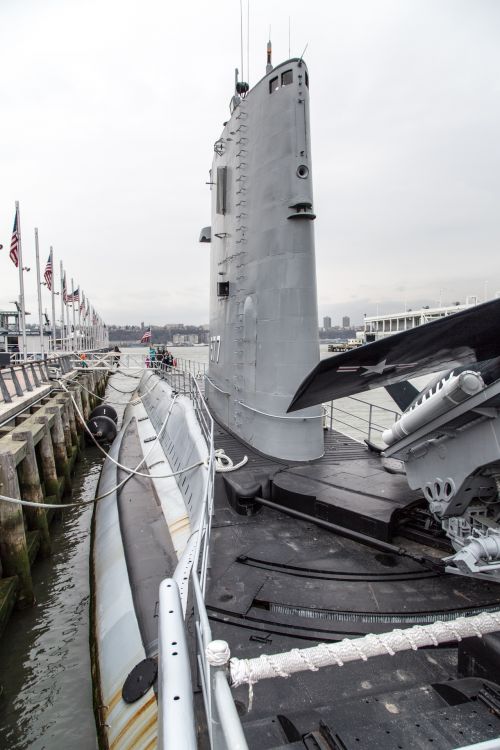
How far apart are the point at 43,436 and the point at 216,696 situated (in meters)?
10.7

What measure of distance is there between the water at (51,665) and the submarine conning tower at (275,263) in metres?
4.20

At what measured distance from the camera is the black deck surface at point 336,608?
264cm

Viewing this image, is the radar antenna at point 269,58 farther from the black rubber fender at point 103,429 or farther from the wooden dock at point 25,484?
the black rubber fender at point 103,429

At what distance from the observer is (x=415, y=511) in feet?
18.4

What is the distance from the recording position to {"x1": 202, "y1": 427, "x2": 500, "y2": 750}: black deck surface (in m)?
2.64

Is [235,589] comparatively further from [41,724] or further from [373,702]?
[41,724]

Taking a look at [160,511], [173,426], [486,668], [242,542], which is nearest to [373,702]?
[486,668]

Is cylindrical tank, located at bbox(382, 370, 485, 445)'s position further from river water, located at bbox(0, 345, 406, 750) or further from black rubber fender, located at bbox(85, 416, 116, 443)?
black rubber fender, located at bbox(85, 416, 116, 443)

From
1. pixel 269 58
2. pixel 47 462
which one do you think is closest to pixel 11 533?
pixel 47 462

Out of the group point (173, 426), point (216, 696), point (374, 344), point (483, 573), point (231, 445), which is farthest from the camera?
point (173, 426)

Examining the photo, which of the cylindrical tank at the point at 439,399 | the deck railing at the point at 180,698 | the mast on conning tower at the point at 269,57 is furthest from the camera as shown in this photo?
the mast on conning tower at the point at 269,57

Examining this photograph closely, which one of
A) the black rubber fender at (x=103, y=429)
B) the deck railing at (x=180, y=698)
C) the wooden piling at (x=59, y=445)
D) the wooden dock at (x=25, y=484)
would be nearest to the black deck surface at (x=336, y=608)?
the deck railing at (x=180, y=698)

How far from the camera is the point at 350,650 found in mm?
2500

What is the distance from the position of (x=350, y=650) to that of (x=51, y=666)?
20.0ft
